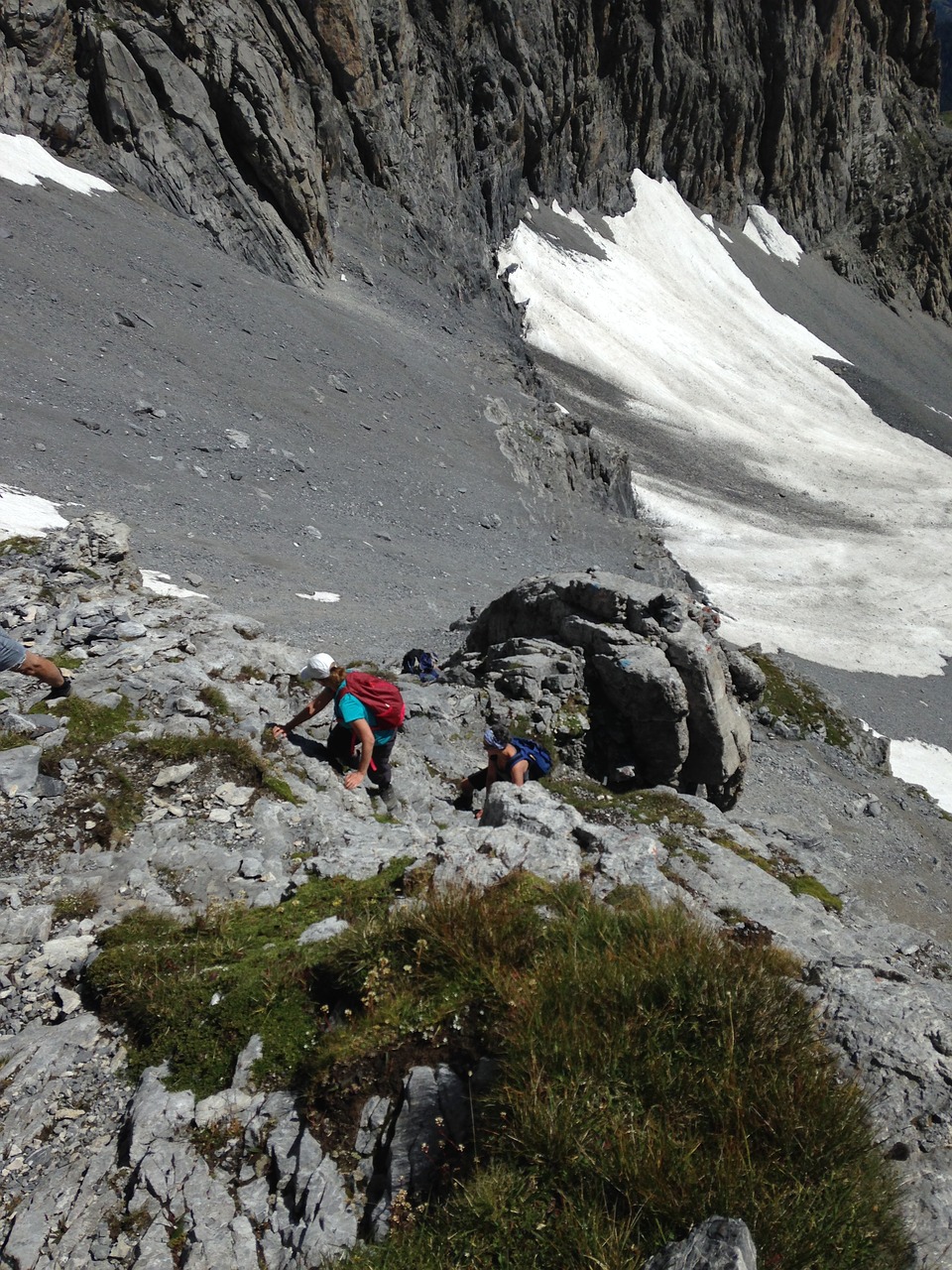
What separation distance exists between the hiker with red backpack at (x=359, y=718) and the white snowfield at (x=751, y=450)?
26.1 meters

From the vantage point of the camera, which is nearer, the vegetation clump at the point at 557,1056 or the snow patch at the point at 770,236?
the vegetation clump at the point at 557,1056

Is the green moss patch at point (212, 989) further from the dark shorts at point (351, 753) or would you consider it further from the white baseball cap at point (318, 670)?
the white baseball cap at point (318, 670)

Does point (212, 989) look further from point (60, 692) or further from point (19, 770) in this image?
point (60, 692)

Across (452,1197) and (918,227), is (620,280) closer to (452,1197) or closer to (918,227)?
(918,227)

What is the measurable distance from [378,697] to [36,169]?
114ft

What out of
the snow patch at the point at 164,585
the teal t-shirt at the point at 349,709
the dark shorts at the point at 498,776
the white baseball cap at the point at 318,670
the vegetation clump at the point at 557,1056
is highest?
the vegetation clump at the point at 557,1056

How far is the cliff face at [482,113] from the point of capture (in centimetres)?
3500

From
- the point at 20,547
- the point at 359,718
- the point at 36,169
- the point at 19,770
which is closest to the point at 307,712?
the point at 359,718

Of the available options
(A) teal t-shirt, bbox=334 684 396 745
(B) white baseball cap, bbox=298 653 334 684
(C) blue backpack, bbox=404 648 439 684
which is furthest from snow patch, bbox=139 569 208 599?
(A) teal t-shirt, bbox=334 684 396 745

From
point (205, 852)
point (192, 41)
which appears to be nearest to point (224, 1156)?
point (205, 852)

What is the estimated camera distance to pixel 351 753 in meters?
8.66

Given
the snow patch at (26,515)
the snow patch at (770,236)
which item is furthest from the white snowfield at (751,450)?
the snow patch at (26,515)

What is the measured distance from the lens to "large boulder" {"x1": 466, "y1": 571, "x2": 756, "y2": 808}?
1279 cm

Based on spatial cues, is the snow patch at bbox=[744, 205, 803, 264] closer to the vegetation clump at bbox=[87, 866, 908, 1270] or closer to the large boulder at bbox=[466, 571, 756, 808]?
the large boulder at bbox=[466, 571, 756, 808]
